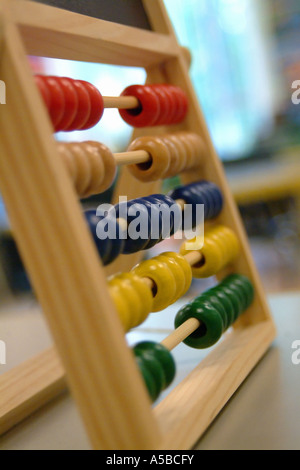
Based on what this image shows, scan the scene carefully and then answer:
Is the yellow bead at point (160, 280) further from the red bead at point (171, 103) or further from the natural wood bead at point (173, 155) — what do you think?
the red bead at point (171, 103)

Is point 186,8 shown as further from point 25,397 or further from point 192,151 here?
point 25,397

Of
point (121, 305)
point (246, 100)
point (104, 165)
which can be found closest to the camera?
point (121, 305)

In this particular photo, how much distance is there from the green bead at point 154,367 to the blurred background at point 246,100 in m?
3.94

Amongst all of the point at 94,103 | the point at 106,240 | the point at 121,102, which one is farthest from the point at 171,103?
the point at 106,240

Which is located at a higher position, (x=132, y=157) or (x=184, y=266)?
(x=132, y=157)

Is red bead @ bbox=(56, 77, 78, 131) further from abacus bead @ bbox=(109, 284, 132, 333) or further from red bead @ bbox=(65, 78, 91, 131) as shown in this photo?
abacus bead @ bbox=(109, 284, 132, 333)

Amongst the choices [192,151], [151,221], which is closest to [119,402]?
[151,221]

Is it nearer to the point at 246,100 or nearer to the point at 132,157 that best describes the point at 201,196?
the point at 132,157

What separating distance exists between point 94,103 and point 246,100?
15.2 feet

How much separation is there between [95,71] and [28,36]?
4505 millimetres

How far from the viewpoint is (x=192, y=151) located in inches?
41.8

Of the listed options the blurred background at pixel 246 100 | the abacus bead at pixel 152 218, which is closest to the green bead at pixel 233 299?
the abacus bead at pixel 152 218

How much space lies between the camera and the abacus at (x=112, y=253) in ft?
2.04

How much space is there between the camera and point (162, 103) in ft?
3.30
